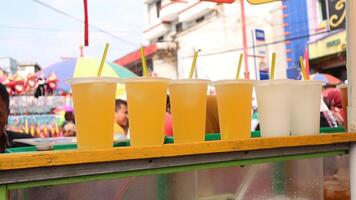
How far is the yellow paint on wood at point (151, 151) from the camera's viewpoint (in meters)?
0.80

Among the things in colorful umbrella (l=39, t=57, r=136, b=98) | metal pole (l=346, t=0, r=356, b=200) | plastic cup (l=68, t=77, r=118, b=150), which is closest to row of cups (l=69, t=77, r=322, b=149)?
plastic cup (l=68, t=77, r=118, b=150)

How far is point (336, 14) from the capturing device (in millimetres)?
8852

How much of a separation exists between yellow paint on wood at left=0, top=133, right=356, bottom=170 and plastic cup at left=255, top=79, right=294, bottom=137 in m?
0.07

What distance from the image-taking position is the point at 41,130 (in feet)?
26.1

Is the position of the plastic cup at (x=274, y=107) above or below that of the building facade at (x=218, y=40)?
below

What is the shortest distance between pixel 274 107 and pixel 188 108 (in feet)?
1.03

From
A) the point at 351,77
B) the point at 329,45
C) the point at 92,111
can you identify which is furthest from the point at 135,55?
the point at 92,111

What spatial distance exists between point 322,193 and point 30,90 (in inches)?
324

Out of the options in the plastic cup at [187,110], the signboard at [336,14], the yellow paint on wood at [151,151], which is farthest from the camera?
the signboard at [336,14]

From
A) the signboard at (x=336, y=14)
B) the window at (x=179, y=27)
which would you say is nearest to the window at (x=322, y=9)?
the signboard at (x=336, y=14)

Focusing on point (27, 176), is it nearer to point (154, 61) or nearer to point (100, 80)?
point (100, 80)

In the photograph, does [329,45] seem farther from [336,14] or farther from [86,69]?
[86,69]

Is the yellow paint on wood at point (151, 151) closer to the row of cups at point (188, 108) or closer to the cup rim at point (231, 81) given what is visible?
the row of cups at point (188, 108)

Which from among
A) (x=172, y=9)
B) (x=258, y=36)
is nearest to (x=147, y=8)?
(x=172, y=9)
